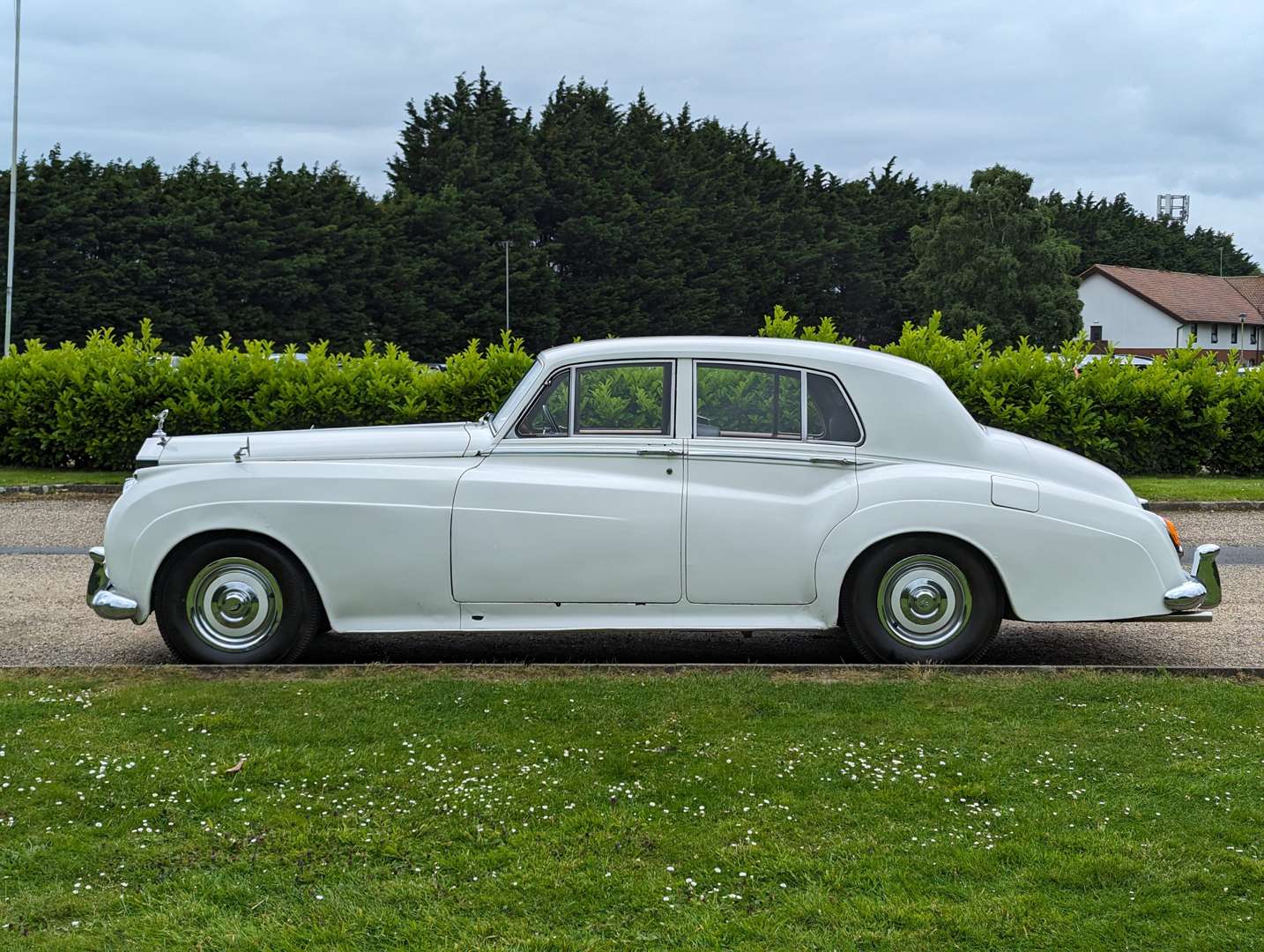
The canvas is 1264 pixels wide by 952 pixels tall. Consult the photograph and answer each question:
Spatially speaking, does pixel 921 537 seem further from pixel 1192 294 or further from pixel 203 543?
pixel 1192 294

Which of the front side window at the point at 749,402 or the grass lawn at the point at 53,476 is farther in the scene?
the grass lawn at the point at 53,476

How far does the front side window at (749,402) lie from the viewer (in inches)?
274

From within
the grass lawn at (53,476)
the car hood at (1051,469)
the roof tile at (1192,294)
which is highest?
the roof tile at (1192,294)

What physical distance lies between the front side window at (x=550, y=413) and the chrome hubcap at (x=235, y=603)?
5.18 feet

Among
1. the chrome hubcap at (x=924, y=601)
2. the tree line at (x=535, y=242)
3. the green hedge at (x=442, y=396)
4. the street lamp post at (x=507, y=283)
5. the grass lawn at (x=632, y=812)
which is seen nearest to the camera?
the grass lawn at (x=632, y=812)

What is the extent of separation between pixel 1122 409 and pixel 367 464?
497 inches

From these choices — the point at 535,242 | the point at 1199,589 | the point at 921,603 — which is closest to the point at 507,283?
the point at 535,242

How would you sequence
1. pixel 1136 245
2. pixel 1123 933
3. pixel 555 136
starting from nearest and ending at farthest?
1. pixel 1123 933
2. pixel 555 136
3. pixel 1136 245

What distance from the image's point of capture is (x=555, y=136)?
77.6 metres

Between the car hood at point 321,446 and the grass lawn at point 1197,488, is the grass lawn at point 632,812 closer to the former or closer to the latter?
the car hood at point 321,446

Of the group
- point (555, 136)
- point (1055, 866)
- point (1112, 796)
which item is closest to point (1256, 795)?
point (1112, 796)

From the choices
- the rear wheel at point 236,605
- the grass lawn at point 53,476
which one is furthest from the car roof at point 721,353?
the grass lawn at point 53,476

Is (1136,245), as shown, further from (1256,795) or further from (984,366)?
(1256,795)

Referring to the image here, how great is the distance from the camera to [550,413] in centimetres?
698
